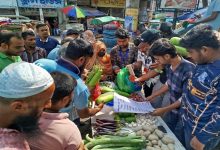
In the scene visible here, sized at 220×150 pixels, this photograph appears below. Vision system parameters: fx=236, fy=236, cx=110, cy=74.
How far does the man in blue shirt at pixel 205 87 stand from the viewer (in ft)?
5.79

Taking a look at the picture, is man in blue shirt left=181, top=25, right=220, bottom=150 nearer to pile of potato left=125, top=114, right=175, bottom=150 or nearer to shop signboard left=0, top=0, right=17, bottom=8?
pile of potato left=125, top=114, right=175, bottom=150

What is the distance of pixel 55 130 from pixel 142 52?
8.06 feet

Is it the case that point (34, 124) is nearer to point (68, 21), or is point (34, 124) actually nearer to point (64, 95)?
point (64, 95)

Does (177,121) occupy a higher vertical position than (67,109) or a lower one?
lower

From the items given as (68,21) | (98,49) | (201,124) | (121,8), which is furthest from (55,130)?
(121,8)

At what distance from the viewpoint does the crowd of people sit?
3.42ft

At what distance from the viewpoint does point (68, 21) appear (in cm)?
2119

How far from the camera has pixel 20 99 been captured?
102cm

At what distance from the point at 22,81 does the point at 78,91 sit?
3.02 feet

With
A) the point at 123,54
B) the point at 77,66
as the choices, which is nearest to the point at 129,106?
the point at 77,66

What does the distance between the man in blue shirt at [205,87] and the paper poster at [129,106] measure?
700 mm

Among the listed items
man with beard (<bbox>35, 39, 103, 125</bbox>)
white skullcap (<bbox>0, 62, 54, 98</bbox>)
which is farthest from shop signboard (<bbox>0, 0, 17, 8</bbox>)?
white skullcap (<bbox>0, 62, 54, 98</bbox>)

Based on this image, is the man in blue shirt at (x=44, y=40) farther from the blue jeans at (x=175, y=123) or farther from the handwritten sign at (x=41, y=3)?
the handwritten sign at (x=41, y=3)

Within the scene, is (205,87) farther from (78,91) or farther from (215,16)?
(215,16)
